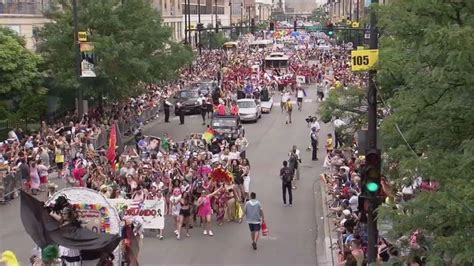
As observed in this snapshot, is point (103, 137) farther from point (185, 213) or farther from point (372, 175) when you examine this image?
point (372, 175)

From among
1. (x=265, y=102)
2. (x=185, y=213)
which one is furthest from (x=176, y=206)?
(x=265, y=102)

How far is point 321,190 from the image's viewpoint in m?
24.1

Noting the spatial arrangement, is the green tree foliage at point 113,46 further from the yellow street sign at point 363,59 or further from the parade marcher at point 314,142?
the yellow street sign at point 363,59

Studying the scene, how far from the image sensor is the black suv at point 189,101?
42938mm

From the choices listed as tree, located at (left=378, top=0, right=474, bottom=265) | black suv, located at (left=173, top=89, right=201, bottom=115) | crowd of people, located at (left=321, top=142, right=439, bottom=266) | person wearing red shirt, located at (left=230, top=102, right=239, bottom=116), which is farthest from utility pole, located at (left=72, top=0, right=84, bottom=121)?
tree, located at (left=378, top=0, right=474, bottom=265)

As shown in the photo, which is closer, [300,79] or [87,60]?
[87,60]

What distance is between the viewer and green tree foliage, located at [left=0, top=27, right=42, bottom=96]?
3412 centimetres

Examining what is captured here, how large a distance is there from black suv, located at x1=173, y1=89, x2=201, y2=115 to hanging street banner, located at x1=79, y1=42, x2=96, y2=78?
1089 cm

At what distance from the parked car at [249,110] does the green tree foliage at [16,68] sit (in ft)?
33.3

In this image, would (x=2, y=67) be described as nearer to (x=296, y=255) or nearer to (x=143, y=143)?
(x=143, y=143)

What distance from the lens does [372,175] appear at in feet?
39.3

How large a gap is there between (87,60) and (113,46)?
10.8 feet

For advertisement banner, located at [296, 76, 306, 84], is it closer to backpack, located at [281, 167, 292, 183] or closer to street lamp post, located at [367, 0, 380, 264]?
backpack, located at [281, 167, 292, 183]

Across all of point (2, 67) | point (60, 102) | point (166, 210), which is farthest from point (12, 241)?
point (60, 102)
